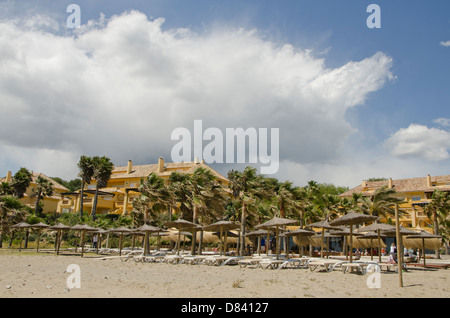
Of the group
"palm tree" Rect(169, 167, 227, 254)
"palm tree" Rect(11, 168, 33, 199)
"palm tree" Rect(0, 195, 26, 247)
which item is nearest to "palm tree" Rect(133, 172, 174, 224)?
"palm tree" Rect(169, 167, 227, 254)

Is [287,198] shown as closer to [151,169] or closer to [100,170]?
[100,170]

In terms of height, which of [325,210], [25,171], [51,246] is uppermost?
[25,171]

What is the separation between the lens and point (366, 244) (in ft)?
95.1

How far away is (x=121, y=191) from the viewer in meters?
53.4

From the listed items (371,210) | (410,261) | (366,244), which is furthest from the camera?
(371,210)

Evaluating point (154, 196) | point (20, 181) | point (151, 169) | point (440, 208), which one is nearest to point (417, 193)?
point (440, 208)

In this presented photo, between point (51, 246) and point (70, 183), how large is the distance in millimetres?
55609

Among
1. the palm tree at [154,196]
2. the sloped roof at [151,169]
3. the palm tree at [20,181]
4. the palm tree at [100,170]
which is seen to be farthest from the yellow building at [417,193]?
the palm tree at [20,181]

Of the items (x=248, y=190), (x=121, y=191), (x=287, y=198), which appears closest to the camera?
(x=248, y=190)

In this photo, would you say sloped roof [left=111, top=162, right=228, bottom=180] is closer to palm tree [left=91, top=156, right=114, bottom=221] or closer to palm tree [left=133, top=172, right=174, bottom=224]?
palm tree [left=91, top=156, right=114, bottom=221]

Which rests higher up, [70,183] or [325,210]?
[70,183]
